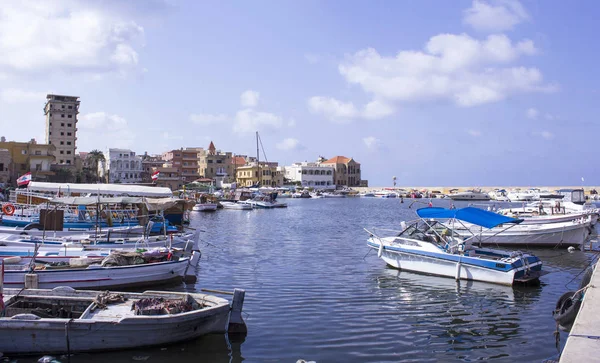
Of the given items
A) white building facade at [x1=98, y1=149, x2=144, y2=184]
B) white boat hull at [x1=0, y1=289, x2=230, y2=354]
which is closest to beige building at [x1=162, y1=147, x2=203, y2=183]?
white building facade at [x1=98, y1=149, x2=144, y2=184]

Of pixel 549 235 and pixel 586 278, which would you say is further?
pixel 549 235

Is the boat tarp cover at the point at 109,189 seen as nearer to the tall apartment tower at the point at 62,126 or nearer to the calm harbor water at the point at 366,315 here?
the calm harbor water at the point at 366,315

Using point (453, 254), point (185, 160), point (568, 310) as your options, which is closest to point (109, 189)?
point (453, 254)

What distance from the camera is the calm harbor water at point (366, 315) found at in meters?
12.6

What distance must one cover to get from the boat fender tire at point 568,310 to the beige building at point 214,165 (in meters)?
132

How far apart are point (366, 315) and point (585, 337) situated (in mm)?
7296

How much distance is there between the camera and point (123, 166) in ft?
390

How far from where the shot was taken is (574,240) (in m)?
32.0

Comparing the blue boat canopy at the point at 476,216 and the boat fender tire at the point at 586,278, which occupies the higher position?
the blue boat canopy at the point at 476,216

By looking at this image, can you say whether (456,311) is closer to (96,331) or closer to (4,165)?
(96,331)

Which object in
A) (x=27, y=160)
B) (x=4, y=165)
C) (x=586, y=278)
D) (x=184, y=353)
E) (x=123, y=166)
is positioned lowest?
(x=184, y=353)

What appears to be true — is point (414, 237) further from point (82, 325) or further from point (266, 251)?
point (82, 325)

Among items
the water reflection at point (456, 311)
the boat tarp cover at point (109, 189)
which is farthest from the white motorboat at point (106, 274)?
the boat tarp cover at point (109, 189)

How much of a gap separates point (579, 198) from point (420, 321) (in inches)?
2261
